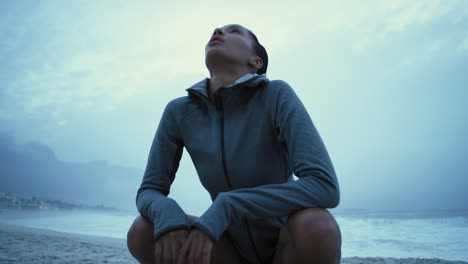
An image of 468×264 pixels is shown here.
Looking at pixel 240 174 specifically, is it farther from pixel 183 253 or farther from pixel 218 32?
pixel 218 32

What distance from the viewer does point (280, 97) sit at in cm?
168

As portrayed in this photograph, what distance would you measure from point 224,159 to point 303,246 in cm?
59

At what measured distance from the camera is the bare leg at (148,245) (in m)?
1.56

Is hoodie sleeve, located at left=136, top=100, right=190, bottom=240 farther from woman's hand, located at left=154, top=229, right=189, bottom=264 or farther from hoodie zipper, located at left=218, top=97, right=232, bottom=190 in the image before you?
hoodie zipper, located at left=218, top=97, right=232, bottom=190

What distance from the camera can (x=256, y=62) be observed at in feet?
7.03

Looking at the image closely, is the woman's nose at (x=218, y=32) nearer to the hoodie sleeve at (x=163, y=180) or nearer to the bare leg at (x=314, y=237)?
the hoodie sleeve at (x=163, y=180)

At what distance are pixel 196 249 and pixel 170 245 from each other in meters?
0.14

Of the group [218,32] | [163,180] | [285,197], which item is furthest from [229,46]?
[285,197]

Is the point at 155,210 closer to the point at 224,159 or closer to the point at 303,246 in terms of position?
the point at 224,159

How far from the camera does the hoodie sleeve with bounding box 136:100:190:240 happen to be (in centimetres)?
136

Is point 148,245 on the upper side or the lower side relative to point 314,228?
lower

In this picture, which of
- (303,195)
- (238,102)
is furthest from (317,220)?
(238,102)

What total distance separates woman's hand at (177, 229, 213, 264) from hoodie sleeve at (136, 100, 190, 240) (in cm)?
12

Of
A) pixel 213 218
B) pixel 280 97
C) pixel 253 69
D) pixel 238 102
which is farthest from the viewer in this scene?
pixel 253 69
